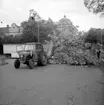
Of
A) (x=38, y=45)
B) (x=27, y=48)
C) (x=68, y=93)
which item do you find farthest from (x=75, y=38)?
(x=68, y=93)

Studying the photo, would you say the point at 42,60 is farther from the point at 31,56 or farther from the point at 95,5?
the point at 95,5

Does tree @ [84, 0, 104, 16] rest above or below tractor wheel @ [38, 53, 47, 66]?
above

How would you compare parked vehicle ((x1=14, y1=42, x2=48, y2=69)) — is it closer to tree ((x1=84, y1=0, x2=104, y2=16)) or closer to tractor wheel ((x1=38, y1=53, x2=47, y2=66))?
tractor wheel ((x1=38, y1=53, x2=47, y2=66))

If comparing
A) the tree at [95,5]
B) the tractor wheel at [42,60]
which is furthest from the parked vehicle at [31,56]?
the tree at [95,5]

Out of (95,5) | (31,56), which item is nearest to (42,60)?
(31,56)

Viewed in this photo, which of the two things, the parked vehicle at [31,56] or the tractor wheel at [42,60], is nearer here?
the parked vehicle at [31,56]

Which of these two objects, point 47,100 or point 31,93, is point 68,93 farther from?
point 31,93

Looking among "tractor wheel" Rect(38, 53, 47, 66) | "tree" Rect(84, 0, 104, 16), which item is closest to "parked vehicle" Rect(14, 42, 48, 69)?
"tractor wheel" Rect(38, 53, 47, 66)

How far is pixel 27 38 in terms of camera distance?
20.7 meters

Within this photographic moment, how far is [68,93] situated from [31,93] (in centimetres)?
125

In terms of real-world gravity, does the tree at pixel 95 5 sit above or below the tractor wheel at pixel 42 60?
above

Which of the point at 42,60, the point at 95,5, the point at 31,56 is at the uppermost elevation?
the point at 95,5

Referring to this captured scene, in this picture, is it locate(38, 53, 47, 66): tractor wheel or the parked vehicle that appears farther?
locate(38, 53, 47, 66): tractor wheel

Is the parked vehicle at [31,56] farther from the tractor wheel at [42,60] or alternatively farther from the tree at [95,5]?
the tree at [95,5]
